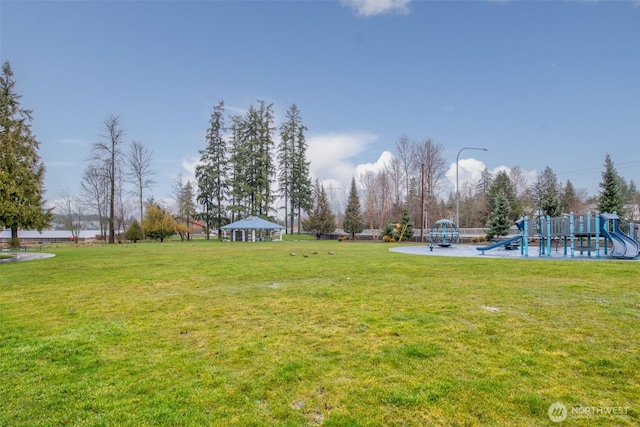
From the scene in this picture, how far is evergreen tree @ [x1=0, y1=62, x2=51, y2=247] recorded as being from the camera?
19594 mm

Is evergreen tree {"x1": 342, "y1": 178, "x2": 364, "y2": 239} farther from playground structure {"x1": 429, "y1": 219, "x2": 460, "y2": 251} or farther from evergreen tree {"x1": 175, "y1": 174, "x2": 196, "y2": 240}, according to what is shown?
evergreen tree {"x1": 175, "y1": 174, "x2": 196, "y2": 240}

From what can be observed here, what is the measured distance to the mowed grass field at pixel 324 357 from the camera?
266 centimetres

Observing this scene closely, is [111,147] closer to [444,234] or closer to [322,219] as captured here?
[322,219]

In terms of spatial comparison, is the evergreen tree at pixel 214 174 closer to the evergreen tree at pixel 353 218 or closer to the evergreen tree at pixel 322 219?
the evergreen tree at pixel 322 219

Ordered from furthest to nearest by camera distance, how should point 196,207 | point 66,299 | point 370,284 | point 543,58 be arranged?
point 196,207 < point 543,58 < point 370,284 < point 66,299

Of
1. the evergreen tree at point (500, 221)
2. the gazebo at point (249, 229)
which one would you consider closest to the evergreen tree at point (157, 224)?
the gazebo at point (249, 229)

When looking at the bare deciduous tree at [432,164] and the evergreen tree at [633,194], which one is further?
the evergreen tree at [633,194]

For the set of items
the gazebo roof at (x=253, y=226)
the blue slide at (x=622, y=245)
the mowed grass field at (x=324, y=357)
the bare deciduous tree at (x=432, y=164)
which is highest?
the bare deciduous tree at (x=432, y=164)

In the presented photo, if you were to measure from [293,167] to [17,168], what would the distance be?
3545 centimetres

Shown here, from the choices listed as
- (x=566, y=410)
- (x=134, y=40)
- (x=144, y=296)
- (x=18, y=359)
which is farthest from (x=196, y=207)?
(x=566, y=410)

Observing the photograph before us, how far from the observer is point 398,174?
45.9 metres

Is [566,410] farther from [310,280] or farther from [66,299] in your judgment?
[66,299]

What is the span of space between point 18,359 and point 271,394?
3.21 metres

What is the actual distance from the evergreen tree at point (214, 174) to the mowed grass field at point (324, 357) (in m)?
41.7
